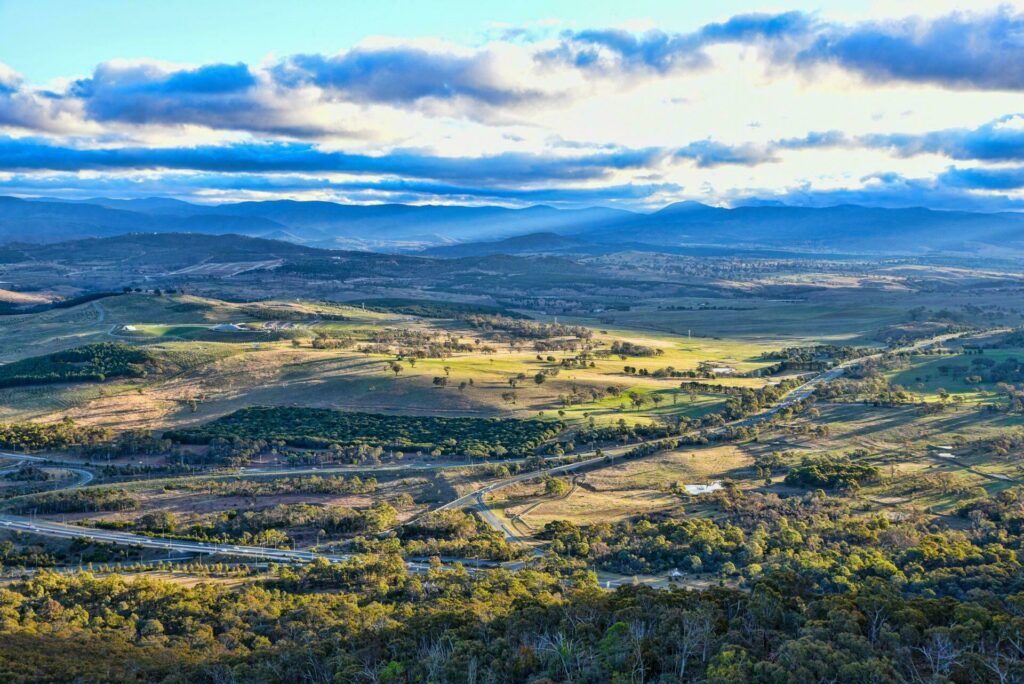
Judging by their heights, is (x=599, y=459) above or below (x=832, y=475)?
below

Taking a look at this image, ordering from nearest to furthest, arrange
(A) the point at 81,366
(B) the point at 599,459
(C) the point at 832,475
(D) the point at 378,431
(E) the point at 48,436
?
(C) the point at 832,475 < (B) the point at 599,459 < (E) the point at 48,436 < (D) the point at 378,431 < (A) the point at 81,366

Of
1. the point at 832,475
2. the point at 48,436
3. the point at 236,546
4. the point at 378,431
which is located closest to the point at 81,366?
the point at 48,436

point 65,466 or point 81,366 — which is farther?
point 81,366

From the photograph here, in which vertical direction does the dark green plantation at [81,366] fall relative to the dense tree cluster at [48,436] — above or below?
above

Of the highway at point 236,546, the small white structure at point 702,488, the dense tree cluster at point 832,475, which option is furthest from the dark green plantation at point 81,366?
the dense tree cluster at point 832,475

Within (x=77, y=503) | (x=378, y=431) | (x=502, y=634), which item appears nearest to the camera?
(x=502, y=634)

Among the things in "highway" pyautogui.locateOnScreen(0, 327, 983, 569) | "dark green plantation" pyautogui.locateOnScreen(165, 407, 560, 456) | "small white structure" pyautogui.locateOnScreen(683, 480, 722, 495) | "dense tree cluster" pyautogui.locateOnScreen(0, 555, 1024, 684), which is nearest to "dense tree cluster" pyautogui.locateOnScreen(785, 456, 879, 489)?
"small white structure" pyautogui.locateOnScreen(683, 480, 722, 495)

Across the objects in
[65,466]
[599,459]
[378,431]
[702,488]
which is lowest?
[65,466]

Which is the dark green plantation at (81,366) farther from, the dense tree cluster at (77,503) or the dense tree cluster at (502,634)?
the dense tree cluster at (502,634)

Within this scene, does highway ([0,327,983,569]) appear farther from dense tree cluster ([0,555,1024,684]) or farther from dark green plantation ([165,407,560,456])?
dark green plantation ([165,407,560,456])

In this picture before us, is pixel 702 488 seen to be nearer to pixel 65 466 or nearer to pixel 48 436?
pixel 65 466
